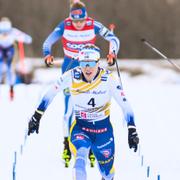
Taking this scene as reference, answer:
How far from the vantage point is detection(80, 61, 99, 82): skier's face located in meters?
5.82

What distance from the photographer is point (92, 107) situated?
5941 millimetres

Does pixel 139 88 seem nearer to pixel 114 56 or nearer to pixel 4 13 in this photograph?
pixel 114 56

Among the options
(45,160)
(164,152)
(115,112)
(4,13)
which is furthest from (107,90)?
(4,13)

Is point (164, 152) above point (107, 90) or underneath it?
underneath

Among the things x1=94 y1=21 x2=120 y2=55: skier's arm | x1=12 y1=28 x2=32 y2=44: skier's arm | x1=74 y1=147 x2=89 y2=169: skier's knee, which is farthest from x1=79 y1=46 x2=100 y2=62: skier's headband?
x1=12 y1=28 x2=32 y2=44: skier's arm

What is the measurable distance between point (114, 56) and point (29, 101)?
8.08 meters

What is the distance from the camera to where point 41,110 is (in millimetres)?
5891

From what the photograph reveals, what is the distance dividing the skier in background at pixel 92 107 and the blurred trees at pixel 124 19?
117 ft

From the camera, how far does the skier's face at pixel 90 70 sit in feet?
19.1

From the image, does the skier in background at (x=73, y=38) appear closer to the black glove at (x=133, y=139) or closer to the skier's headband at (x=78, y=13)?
the skier's headband at (x=78, y=13)

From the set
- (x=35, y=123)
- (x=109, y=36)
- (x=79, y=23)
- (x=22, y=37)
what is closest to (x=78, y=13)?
(x=79, y=23)

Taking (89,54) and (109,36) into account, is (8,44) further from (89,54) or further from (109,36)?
(89,54)

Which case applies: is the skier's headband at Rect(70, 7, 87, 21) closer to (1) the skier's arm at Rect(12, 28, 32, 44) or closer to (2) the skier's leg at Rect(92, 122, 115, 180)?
(2) the skier's leg at Rect(92, 122, 115, 180)

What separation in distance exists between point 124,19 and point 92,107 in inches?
1508
